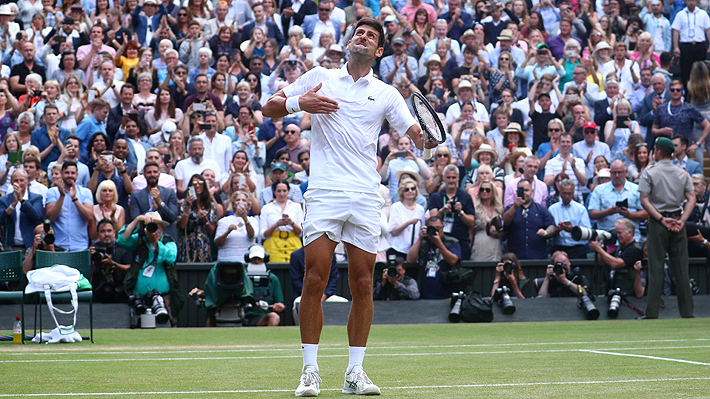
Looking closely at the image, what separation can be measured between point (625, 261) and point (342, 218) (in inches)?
377

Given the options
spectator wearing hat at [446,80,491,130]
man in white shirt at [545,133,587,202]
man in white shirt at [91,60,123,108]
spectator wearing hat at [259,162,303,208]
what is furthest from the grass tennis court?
man in white shirt at [91,60,123,108]

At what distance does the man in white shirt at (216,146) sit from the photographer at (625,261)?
6.16 meters

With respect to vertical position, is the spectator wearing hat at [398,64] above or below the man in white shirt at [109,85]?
above

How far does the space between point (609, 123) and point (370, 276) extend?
12638 millimetres

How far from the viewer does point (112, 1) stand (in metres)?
20.9

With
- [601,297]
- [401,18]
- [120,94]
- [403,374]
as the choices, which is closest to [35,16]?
[120,94]

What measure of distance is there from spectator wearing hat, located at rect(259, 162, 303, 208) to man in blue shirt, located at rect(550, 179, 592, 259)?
13.4ft

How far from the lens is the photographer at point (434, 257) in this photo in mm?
14092

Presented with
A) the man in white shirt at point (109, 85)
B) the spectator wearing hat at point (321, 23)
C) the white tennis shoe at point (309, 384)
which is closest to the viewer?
the white tennis shoe at point (309, 384)

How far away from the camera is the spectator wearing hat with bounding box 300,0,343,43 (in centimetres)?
2036

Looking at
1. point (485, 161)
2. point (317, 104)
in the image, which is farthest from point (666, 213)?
point (317, 104)

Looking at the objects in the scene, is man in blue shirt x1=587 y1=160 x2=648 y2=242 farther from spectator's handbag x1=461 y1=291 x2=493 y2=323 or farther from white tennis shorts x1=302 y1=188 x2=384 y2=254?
white tennis shorts x1=302 y1=188 x2=384 y2=254

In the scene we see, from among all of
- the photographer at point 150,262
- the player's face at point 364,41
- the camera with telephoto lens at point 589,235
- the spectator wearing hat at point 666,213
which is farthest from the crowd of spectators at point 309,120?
the player's face at point 364,41

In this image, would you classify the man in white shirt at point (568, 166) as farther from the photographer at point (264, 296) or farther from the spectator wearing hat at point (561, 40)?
the photographer at point (264, 296)
